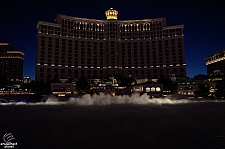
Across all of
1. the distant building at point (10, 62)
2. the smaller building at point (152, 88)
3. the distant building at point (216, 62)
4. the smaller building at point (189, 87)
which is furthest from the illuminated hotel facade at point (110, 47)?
the distant building at point (10, 62)

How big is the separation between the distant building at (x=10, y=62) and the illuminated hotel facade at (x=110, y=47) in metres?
60.4

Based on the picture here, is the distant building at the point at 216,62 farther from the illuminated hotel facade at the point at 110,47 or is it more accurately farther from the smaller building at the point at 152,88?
the smaller building at the point at 152,88

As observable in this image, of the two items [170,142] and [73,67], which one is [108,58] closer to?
[73,67]

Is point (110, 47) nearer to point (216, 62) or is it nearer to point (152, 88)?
point (152, 88)

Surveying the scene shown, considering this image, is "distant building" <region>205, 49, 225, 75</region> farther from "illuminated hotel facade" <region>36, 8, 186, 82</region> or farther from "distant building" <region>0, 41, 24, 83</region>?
"distant building" <region>0, 41, 24, 83</region>

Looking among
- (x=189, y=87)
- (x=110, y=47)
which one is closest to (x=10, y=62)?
(x=110, y=47)

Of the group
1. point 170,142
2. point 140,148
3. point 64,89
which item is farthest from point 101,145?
point 64,89

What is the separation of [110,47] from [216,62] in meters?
95.8

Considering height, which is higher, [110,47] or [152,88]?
[110,47]

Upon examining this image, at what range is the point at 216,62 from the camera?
158 m

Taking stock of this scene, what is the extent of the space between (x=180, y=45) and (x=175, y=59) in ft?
38.6

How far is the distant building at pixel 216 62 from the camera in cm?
14588

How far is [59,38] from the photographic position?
13712 centimetres

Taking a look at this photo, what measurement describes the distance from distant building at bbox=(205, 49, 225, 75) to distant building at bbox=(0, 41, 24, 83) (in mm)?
184556
